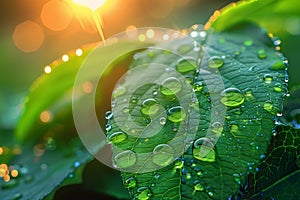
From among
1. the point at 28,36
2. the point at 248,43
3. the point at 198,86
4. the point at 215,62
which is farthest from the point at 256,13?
the point at 28,36

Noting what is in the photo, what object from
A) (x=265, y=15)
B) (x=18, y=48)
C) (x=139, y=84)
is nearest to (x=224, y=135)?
(x=139, y=84)

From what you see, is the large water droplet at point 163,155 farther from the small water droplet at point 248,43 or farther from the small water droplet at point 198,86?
the small water droplet at point 248,43

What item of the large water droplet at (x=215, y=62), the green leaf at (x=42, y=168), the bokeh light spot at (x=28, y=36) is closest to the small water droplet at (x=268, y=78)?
the large water droplet at (x=215, y=62)

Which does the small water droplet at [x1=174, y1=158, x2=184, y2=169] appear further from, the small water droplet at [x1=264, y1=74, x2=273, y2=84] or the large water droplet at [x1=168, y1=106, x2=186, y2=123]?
the small water droplet at [x1=264, y1=74, x2=273, y2=84]

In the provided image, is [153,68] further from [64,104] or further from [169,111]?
[64,104]

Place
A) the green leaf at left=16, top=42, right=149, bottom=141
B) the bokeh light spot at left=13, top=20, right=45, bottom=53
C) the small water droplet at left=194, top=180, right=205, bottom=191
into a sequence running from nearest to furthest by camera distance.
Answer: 1. the small water droplet at left=194, top=180, right=205, bottom=191
2. the green leaf at left=16, top=42, right=149, bottom=141
3. the bokeh light spot at left=13, top=20, right=45, bottom=53

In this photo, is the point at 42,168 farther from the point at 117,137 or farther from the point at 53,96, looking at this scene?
the point at 117,137

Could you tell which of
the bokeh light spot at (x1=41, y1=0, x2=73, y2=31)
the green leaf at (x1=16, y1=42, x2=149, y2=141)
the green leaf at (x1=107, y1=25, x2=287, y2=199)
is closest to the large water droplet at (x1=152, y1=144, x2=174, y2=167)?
the green leaf at (x1=107, y1=25, x2=287, y2=199)
